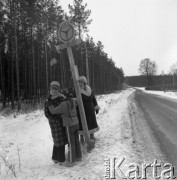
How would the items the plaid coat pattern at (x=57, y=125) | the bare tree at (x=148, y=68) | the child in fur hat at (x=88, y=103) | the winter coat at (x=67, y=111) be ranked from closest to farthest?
the winter coat at (x=67, y=111)
the plaid coat pattern at (x=57, y=125)
the child in fur hat at (x=88, y=103)
the bare tree at (x=148, y=68)

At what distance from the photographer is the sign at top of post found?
4.26 meters

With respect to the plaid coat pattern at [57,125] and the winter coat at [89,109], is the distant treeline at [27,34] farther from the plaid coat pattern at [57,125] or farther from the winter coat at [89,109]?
the plaid coat pattern at [57,125]

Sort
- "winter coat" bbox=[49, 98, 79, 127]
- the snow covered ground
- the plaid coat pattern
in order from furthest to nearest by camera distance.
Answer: the plaid coat pattern
"winter coat" bbox=[49, 98, 79, 127]
the snow covered ground

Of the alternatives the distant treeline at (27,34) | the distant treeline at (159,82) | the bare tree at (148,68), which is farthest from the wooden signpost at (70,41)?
the bare tree at (148,68)

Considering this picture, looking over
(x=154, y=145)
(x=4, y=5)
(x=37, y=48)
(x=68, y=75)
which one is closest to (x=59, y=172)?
(x=154, y=145)

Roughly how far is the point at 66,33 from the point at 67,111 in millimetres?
1943

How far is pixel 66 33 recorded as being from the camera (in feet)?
14.1

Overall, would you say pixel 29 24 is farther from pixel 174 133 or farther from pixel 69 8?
pixel 174 133

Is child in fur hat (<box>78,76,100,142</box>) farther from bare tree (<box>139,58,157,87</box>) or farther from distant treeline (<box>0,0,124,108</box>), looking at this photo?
bare tree (<box>139,58,157,87</box>)

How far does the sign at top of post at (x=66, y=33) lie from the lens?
426 cm

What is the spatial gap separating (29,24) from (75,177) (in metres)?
17.4

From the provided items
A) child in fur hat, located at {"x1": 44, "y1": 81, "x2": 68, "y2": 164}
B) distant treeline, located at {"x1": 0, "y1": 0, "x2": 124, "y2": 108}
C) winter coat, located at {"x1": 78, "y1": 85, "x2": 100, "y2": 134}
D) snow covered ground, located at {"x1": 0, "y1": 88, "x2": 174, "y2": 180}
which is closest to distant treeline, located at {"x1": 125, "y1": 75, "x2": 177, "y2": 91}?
distant treeline, located at {"x1": 0, "y1": 0, "x2": 124, "y2": 108}

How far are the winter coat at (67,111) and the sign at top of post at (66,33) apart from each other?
153cm

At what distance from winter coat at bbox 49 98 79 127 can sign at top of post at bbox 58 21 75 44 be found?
5.02ft
